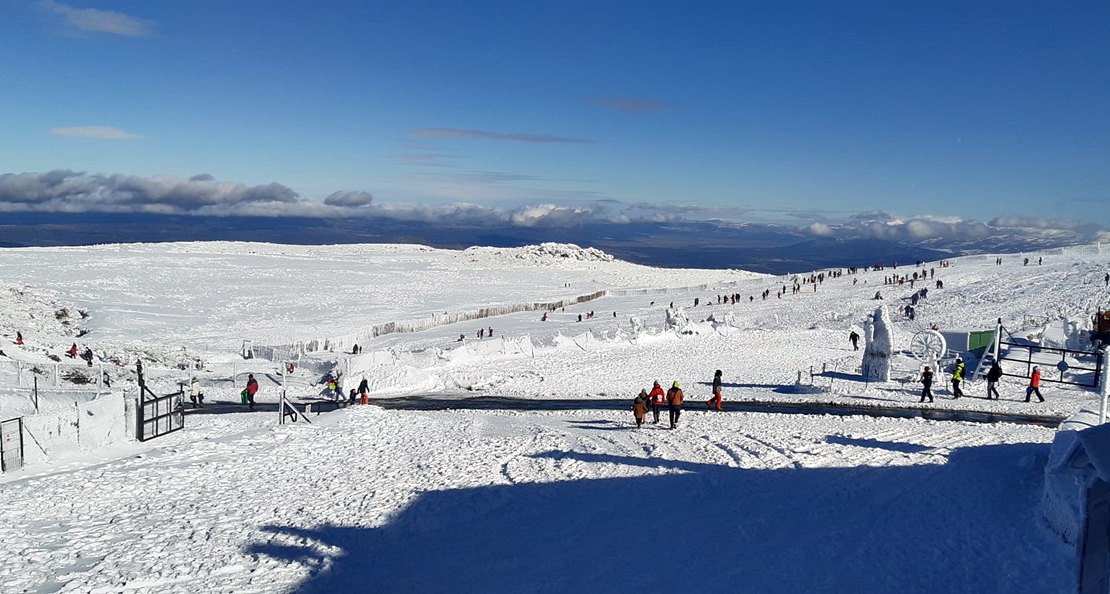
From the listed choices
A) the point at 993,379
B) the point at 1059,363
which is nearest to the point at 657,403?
the point at 993,379

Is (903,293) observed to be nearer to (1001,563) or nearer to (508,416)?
(508,416)

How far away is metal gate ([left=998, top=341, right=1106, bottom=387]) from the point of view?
79.1ft

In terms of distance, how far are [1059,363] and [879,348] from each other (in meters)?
5.93

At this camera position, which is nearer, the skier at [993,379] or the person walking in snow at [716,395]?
the person walking in snow at [716,395]

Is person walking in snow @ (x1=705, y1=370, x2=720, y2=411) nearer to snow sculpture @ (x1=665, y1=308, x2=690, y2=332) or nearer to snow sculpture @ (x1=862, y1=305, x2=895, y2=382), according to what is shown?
snow sculpture @ (x1=862, y1=305, x2=895, y2=382)

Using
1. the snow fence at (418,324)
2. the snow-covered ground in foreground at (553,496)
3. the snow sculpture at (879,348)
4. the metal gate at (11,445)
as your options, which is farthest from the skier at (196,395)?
the snow sculpture at (879,348)

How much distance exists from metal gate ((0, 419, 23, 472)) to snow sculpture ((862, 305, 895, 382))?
79.9ft

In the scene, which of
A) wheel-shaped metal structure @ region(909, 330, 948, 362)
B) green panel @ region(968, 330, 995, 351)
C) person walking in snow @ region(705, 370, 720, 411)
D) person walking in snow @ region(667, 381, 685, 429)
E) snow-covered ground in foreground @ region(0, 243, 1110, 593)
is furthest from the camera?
green panel @ region(968, 330, 995, 351)

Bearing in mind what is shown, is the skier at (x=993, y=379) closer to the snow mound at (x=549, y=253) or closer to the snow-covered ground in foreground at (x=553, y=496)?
the snow-covered ground in foreground at (x=553, y=496)

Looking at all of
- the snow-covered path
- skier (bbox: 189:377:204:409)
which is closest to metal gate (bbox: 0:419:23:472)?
the snow-covered path

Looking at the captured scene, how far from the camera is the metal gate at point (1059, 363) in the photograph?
2411 cm

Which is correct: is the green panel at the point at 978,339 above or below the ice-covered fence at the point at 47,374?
above

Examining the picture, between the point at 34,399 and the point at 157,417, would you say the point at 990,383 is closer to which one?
the point at 157,417

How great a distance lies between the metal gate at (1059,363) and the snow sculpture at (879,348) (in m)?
3.54
